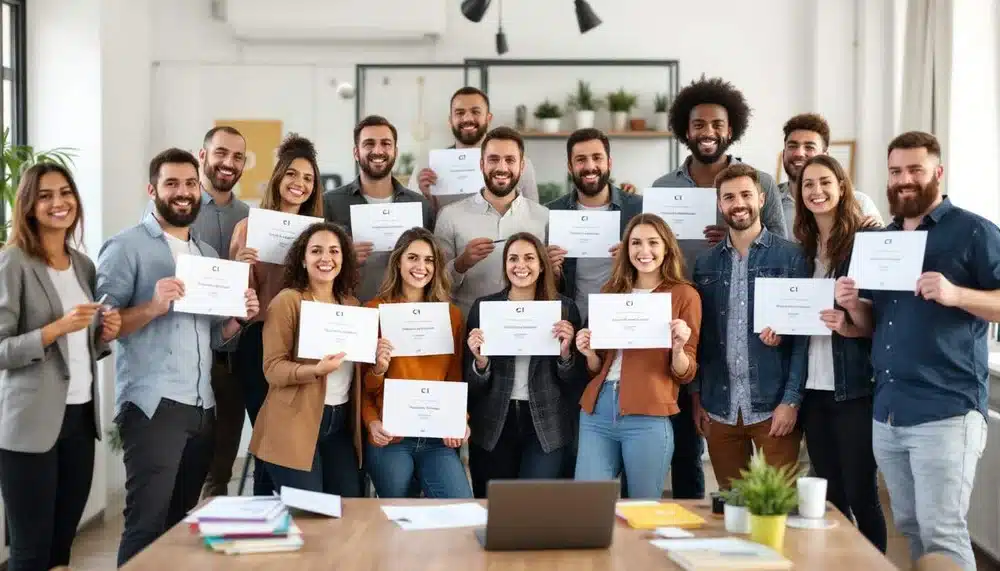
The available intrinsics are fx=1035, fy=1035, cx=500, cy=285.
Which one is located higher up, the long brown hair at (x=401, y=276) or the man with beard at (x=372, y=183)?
the man with beard at (x=372, y=183)

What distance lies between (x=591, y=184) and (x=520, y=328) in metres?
0.80

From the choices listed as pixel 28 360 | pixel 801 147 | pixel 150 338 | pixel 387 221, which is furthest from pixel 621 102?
pixel 28 360

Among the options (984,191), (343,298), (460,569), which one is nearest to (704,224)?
(343,298)

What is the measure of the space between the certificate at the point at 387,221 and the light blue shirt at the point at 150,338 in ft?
2.57

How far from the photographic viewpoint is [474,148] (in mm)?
4500

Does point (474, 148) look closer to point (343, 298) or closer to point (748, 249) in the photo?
point (343, 298)

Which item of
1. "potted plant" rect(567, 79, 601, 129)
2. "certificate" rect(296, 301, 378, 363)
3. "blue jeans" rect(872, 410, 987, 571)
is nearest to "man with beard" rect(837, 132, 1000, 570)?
"blue jeans" rect(872, 410, 987, 571)

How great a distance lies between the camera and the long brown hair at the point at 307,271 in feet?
12.4

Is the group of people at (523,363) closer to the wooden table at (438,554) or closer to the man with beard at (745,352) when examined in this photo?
the man with beard at (745,352)

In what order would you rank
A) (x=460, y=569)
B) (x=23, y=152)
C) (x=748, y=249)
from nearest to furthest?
(x=460, y=569) < (x=748, y=249) < (x=23, y=152)

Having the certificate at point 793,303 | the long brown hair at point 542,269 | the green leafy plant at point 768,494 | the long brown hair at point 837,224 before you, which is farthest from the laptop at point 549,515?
the long brown hair at point 837,224

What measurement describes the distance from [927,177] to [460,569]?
78.5 inches

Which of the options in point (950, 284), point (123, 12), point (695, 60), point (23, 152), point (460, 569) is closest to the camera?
point (460, 569)

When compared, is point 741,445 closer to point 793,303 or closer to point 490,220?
point 793,303
